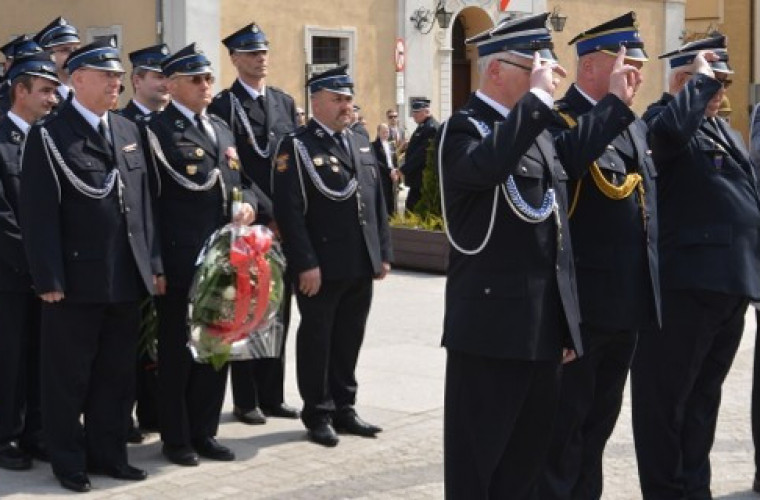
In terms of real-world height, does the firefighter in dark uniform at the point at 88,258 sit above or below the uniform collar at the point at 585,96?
below

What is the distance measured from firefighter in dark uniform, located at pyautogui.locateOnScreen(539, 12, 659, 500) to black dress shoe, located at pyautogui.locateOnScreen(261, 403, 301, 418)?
9.62ft

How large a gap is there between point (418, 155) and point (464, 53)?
1770cm

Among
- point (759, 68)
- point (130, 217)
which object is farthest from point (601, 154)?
point (759, 68)

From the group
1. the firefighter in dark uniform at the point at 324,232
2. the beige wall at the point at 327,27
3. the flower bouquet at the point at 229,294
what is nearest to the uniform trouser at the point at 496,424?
the flower bouquet at the point at 229,294

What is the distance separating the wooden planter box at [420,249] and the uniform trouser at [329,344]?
22.8 feet

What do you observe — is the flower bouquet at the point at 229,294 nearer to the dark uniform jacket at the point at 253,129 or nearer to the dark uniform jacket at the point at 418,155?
the dark uniform jacket at the point at 253,129

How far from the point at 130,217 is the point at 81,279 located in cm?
40

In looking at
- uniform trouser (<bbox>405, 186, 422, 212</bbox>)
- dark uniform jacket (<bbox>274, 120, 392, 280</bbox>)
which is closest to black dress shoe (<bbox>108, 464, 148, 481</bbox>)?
dark uniform jacket (<bbox>274, 120, 392, 280</bbox>)

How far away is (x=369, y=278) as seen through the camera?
7832 mm

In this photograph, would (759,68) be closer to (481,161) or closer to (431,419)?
(431,419)

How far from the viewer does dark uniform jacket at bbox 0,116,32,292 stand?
7027 millimetres

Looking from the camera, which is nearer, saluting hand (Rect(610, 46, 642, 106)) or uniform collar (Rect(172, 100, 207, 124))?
saluting hand (Rect(610, 46, 642, 106))

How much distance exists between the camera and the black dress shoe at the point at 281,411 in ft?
27.0

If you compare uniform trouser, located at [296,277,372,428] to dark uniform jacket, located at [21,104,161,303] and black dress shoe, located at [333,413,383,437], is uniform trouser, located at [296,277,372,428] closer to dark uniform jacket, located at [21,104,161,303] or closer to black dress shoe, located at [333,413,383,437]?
black dress shoe, located at [333,413,383,437]
